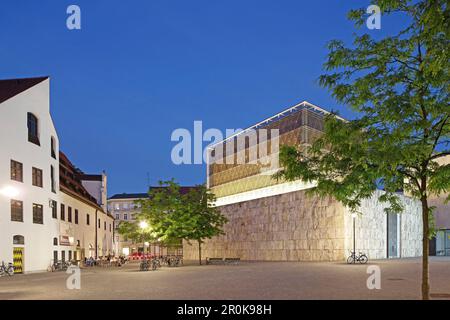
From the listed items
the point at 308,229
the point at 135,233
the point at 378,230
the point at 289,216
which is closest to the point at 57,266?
the point at 135,233

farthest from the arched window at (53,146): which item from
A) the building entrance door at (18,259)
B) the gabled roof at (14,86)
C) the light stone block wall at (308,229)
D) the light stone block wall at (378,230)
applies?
the light stone block wall at (378,230)

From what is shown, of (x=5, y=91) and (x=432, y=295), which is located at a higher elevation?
(x=5, y=91)

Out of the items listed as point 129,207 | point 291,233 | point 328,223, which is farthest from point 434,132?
point 129,207

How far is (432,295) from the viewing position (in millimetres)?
17531

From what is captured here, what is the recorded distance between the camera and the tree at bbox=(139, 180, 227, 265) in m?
51.2

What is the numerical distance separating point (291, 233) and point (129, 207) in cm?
10036

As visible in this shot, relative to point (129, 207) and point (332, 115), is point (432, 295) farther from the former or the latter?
point (129, 207)

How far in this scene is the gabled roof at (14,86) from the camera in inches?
1577

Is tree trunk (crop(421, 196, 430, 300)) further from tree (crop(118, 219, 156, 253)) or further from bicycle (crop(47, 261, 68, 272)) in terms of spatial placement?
tree (crop(118, 219, 156, 253))

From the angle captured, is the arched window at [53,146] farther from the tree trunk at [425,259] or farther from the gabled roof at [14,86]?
the tree trunk at [425,259]

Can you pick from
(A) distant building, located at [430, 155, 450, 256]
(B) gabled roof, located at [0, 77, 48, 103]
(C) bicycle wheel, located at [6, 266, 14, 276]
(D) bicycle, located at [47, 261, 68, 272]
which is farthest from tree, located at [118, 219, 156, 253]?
(A) distant building, located at [430, 155, 450, 256]

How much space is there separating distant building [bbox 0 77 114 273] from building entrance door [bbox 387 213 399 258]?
112 ft

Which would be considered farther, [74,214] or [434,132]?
[74,214]

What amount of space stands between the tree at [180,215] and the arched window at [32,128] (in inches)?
527
